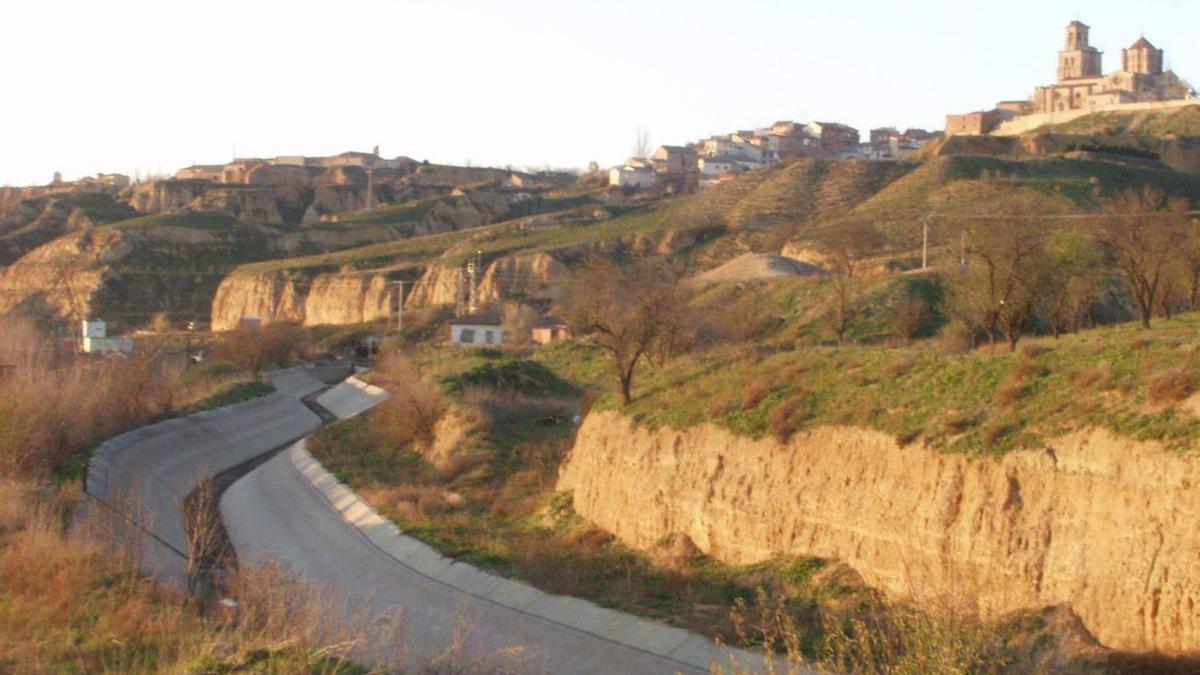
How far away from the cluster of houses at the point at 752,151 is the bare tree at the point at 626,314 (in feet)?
366

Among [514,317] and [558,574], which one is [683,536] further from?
[514,317]

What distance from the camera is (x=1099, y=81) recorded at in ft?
543

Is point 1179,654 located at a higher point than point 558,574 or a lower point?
higher

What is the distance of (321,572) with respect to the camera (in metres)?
27.8

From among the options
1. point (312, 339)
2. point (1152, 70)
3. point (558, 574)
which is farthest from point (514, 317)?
point (1152, 70)

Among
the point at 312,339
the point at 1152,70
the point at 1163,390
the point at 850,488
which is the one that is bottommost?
the point at 312,339

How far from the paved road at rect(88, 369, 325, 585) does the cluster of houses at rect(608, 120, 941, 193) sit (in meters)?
104

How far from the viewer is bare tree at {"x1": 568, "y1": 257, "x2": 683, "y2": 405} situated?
111ft

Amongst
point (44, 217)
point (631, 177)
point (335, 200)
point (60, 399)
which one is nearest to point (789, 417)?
point (60, 399)

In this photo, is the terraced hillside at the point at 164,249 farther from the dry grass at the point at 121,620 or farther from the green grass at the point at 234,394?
the dry grass at the point at 121,620

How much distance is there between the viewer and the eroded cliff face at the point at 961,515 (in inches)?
582

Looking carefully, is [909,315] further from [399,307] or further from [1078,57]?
→ [1078,57]

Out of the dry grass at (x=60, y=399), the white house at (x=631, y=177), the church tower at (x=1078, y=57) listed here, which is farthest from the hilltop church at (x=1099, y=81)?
the dry grass at (x=60, y=399)

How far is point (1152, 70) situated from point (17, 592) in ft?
579
